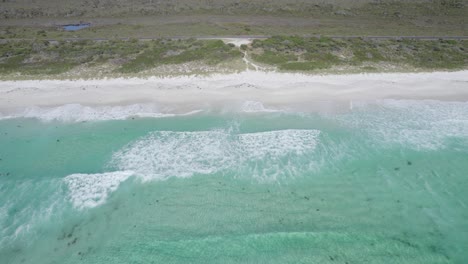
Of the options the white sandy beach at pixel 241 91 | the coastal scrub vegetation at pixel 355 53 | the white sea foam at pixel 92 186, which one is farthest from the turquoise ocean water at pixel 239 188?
the coastal scrub vegetation at pixel 355 53

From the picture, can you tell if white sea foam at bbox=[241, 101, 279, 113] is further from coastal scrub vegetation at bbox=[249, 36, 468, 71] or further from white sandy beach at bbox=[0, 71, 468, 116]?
coastal scrub vegetation at bbox=[249, 36, 468, 71]

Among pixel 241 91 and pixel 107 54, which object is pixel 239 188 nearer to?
pixel 241 91

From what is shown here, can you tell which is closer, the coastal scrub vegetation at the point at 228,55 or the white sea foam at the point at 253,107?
the white sea foam at the point at 253,107

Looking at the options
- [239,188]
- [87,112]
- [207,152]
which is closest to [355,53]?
[207,152]

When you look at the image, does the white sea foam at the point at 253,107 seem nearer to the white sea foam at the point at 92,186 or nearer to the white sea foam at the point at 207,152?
the white sea foam at the point at 207,152

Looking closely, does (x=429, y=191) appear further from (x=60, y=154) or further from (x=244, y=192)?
(x=60, y=154)
